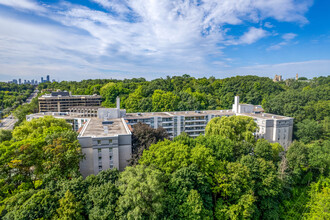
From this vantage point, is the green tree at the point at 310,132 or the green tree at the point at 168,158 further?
the green tree at the point at 310,132

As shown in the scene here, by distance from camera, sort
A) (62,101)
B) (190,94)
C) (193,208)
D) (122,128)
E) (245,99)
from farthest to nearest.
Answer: (62,101)
(245,99)
(190,94)
(122,128)
(193,208)

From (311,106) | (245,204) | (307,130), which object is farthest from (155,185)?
(311,106)

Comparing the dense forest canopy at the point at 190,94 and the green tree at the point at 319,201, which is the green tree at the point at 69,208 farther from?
the dense forest canopy at the point at 190,94

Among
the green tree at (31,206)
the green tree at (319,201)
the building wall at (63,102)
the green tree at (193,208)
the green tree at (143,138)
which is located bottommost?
the green tree at (319,201)

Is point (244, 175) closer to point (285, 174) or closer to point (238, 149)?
point (238, 149)

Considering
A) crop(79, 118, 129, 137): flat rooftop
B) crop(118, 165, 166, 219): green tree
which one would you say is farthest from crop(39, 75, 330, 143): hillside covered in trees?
crop(118, 165, 166, 219): green tree

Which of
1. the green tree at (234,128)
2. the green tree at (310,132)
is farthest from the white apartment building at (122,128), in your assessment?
the green tree at (234,128)

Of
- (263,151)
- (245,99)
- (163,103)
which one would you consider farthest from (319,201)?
(245,99)

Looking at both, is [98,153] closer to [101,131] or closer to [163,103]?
[101,131]
